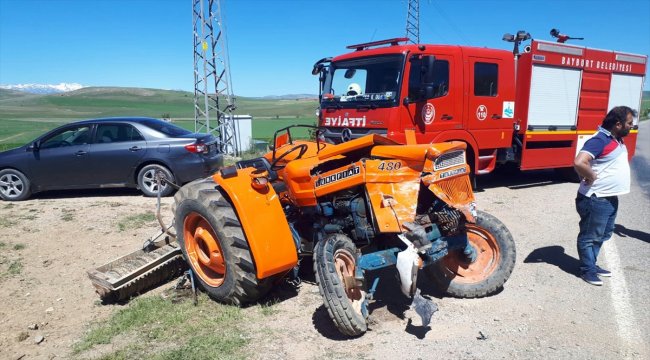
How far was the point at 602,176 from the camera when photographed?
4340 millimetres

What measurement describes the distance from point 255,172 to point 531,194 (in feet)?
21.9

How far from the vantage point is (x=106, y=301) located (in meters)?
4.30

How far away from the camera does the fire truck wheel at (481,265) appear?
4.05 meters

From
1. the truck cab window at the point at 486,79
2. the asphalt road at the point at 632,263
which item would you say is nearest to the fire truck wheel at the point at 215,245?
the asphalt road at the point at 632,263

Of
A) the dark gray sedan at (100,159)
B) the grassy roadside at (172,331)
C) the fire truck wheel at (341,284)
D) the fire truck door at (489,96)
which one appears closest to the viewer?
the fire truck wheel at (341,284)

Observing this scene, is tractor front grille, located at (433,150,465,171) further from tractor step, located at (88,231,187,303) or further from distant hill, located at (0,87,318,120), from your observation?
distant hill, located at (0,87,318,120)

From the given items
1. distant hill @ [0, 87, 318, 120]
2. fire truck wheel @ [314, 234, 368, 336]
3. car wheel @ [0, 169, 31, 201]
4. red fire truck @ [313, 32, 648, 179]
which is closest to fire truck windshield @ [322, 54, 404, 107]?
red fire truck @ [313, 32, 648, 179]

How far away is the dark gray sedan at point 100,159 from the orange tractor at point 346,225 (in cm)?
438

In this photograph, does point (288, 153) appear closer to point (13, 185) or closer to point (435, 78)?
point (435, 78)

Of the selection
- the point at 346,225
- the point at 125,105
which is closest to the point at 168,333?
the point at 346,225

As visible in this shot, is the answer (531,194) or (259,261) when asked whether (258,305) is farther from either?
(531,194)

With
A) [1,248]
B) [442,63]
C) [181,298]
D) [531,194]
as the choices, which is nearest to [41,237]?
[1,248]

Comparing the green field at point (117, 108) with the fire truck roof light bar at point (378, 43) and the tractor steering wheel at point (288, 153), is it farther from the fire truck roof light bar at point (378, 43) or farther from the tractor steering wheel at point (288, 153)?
the tractor steering wheel at point (288, 153)

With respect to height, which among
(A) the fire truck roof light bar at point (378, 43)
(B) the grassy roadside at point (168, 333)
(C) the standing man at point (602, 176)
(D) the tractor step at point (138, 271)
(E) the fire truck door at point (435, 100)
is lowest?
(B) the grassy roadside at point (168, 333)
